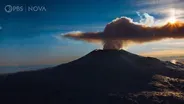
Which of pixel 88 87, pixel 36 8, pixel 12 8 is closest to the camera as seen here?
pixel 12 8

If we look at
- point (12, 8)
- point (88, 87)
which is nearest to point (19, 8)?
point (12, 8)

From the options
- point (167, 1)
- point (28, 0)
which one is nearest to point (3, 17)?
point (28, 0)

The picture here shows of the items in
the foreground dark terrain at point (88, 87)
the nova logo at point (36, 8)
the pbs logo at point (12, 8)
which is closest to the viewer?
the pbs logo at point (12, 8)

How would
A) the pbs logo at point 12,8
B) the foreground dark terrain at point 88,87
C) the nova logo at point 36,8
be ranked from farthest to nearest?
the foreground dark terrain at point 88,87 → the nova logo at point 36,8 → the pbs logo at point 12,8

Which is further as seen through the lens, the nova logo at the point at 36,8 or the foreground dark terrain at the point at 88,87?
the foreground dark terrain at the point at 88,87

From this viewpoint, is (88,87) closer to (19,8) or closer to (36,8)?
(36,8)

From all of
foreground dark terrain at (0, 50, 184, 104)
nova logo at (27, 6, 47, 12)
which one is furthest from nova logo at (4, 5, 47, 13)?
foreground dark terrain at (0, 50, 184, 104)

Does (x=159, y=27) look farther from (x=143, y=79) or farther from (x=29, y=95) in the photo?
(x=143, y=79)

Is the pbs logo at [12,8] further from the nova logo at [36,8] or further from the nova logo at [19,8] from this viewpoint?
the nova logo at [36,8]

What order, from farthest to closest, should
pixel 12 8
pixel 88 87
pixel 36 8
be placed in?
pixel 88 87
pixel 36 8
pixel 12 8

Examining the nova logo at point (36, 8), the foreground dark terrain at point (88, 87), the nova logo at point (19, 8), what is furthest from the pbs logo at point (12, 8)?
the foreground dark terrain at point (88, 87)

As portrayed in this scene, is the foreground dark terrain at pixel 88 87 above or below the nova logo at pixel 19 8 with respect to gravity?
below
